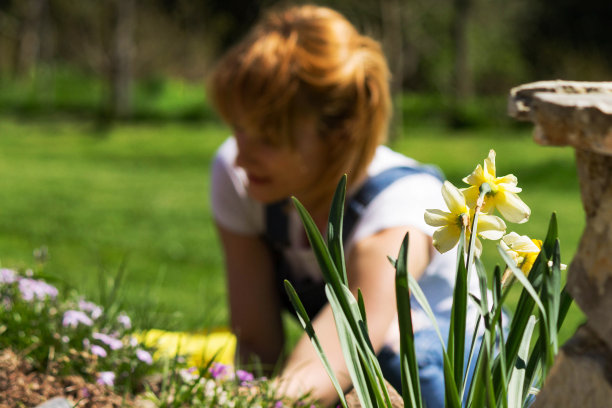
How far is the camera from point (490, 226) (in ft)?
3.44

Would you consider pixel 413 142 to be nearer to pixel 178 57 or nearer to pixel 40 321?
pixel 178 57

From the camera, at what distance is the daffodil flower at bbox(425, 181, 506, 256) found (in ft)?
3.41

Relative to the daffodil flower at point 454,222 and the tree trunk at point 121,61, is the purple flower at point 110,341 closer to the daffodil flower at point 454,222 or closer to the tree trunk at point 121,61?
the daffodil flower at point 454,222

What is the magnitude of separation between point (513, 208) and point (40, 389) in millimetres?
994

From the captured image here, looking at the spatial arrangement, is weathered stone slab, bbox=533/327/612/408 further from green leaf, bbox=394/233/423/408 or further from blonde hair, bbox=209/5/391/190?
blonde hair, bbox=209/5/391/190

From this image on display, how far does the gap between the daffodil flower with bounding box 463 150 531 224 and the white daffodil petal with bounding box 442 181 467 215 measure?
2 centimetres

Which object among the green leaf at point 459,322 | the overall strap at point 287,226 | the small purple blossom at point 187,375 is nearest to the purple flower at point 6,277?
the small purple blossom at point 187,375

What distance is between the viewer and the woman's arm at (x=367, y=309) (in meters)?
1.76

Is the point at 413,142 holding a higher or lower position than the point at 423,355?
lower

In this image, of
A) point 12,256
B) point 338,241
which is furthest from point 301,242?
point 12,256

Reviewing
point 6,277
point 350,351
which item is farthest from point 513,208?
point 6,277

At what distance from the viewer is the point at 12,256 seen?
4.64m

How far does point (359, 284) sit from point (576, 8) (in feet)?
73.5

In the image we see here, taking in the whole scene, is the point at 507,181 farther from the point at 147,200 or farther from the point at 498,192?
the point at 147,200
